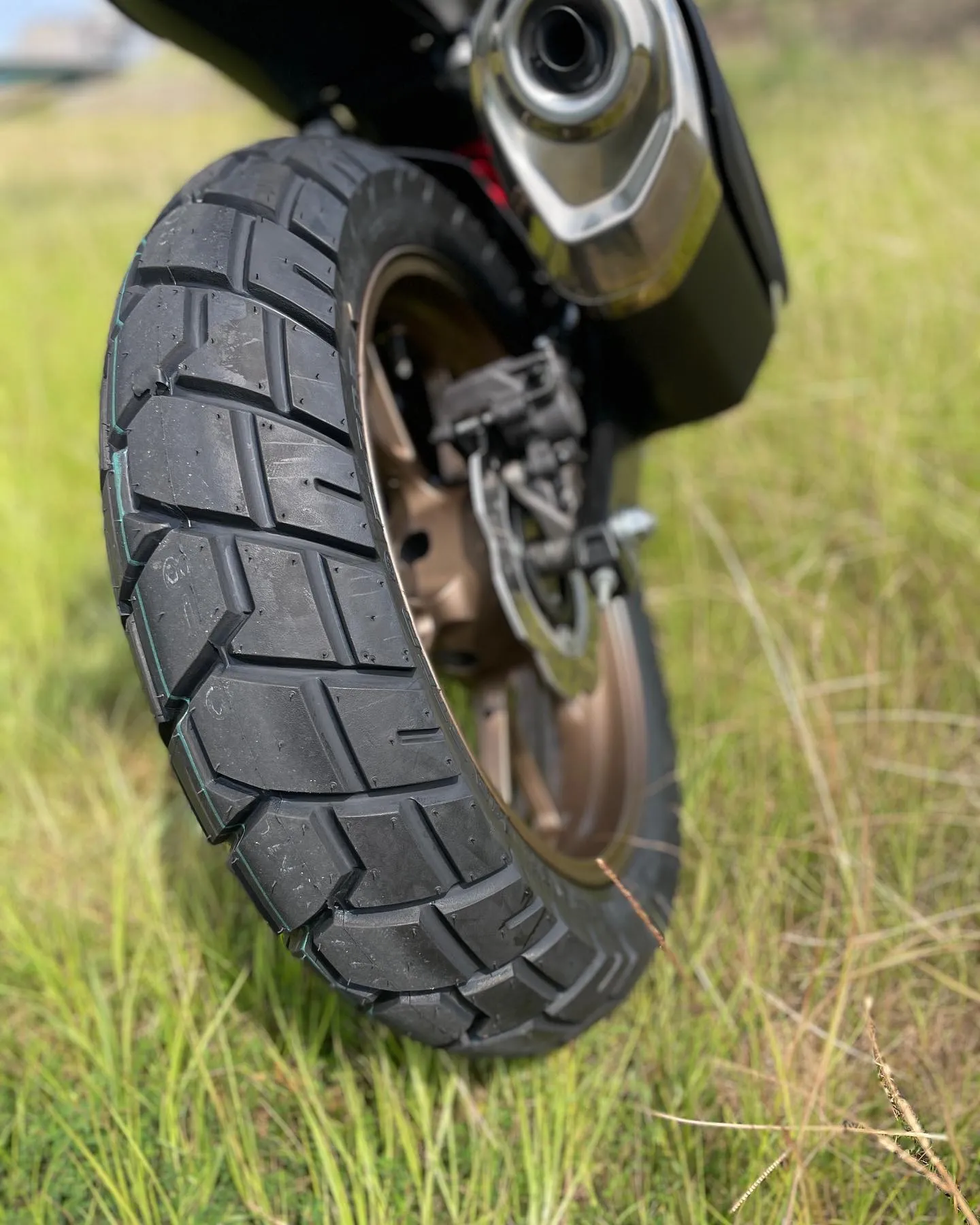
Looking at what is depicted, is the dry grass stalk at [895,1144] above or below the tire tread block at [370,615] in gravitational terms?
below

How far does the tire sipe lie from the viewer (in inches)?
30.2

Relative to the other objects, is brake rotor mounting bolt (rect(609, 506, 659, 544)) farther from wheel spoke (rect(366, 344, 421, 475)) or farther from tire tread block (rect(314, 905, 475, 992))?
tire tread block (rect(314, 905, 475, 992))

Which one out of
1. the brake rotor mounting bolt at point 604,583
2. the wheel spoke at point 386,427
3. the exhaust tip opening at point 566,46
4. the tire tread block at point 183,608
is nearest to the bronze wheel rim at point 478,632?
the wheel spoke at point 386,427

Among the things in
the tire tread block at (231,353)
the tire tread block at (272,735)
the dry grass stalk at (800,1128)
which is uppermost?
the tire tread block at (231,353)

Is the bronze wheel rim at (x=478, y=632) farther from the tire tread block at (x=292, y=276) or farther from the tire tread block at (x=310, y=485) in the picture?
the tire tread block at (x=310, y=485)

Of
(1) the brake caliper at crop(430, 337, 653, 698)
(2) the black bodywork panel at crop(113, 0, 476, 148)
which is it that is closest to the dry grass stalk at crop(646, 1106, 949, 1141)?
(1) the brake caliper at crop(430, 337, 653, 698)

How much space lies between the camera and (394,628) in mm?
792

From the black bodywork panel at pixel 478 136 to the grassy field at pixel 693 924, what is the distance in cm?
37

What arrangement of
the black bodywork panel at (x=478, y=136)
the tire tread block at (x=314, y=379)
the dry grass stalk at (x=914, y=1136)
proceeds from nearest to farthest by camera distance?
the dry grass stalk at (x=914, y=1136), the tire tread block at (x=314, y=379), the black bodywork panel at (x=478, y=136)

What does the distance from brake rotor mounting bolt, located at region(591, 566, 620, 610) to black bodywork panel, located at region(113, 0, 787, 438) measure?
8.2 inches

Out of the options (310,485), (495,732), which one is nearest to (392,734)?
(310,485)

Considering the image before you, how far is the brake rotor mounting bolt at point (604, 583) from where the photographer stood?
1.28m

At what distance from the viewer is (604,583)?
1.29 meters

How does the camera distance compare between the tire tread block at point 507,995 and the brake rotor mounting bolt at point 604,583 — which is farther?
the brake rotor mounting bolt at point 604,583
